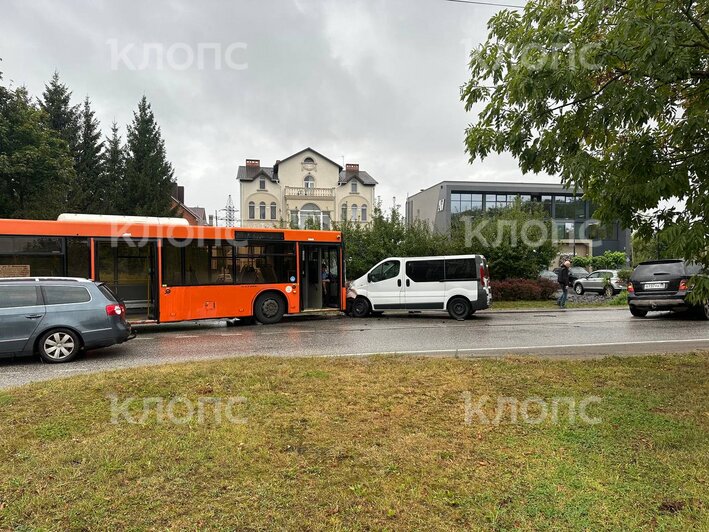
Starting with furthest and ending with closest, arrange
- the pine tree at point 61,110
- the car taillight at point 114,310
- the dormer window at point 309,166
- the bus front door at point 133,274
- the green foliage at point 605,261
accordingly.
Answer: the dormer window at point 309,166
the green foliage at point 605,261
the pine tree at point 61,110
the bus front door at point 133,274
the car taillight at point 114,310

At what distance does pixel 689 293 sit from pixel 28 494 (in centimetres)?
587

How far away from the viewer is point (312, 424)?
13.8 feet

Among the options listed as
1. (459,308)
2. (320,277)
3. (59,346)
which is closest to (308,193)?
(320,277)

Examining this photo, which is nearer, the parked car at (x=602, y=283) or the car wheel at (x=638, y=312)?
the car wheel at (x=638, y=312)

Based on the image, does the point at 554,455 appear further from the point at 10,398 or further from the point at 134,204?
the point at 134,204

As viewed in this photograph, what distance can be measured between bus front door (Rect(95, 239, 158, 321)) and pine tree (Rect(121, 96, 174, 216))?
92.5ft

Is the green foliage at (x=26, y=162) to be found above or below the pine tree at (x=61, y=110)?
below

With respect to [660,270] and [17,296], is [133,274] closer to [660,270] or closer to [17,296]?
[17,296]

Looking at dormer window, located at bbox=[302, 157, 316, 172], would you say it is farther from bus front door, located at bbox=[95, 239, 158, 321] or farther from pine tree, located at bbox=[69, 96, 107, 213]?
bus front door, located at bbox=[95, 239, 158, 321]

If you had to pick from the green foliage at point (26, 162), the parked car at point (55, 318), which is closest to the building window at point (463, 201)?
the green foliage at point (26, 162)

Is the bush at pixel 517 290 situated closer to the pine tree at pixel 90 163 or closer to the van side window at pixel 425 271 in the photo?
the van side window at pixel 425 271

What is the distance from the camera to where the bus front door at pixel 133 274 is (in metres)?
11.8

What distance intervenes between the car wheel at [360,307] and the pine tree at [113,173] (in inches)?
1204

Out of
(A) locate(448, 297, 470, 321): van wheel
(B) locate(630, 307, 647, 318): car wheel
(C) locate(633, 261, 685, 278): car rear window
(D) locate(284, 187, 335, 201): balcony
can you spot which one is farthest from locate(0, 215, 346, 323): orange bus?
(D) locate(284, 187, 335, 201): balcony
